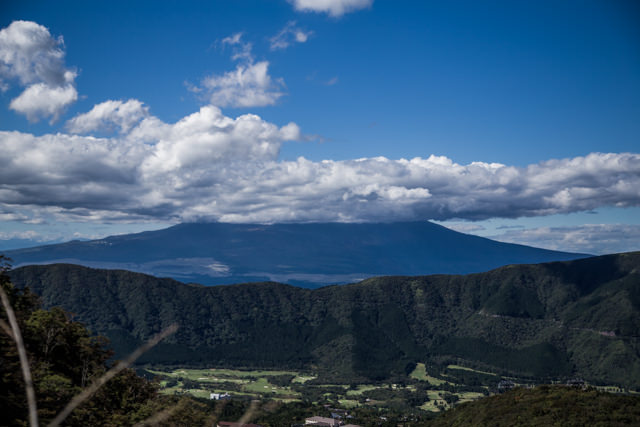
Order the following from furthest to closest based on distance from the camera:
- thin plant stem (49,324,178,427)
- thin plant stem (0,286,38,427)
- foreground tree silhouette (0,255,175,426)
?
1. foreground tree silhouette (0,255,175,426)
2. thin plant stem (49,324,178,427)
3. thin plant stem (0,286,38,427)

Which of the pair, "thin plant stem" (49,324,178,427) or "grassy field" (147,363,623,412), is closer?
"thin plant stem" (49,324,178,427)

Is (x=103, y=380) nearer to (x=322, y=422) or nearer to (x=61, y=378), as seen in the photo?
(x=61, y=378)

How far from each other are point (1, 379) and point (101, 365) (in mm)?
23141

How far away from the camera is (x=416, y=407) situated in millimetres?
160375

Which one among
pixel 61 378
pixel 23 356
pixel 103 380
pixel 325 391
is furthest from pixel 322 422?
pixel 23 356

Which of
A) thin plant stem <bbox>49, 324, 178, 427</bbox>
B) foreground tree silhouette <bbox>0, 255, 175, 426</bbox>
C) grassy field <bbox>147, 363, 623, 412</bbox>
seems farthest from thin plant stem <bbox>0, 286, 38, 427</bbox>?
grassy field <bbox>147, 363, 623, 412</bbox>

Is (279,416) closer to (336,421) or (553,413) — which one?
(336,421)

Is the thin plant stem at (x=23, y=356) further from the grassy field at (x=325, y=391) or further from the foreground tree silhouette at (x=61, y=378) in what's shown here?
the grassy field at (x=325, y=391)

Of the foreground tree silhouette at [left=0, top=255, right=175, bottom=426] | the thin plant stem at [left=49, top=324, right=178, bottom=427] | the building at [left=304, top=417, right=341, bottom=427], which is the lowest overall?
the building at [left=304, top=417, right=341, bottom=427]

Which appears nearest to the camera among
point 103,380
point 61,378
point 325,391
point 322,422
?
point 103,380

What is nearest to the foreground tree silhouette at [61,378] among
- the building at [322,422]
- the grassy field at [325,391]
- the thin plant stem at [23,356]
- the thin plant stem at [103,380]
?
the thin plant stem at [103,380]

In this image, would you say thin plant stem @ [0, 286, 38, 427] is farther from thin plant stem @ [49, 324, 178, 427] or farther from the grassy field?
the grassy field

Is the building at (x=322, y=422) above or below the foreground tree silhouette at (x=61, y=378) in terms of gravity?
below

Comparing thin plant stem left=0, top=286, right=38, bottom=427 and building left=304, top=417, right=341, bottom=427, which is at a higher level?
thin plant stem left=0, top=286, right=38, bottom=427
